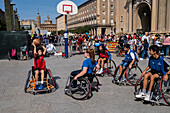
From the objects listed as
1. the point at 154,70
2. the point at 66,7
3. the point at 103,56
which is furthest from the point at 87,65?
the point at 66,7

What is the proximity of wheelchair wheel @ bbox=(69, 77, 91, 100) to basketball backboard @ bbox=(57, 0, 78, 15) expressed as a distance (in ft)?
24.6

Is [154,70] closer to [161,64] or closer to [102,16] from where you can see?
[161,64]

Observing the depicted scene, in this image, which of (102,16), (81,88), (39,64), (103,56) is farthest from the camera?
(102,16)

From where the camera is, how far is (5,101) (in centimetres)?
473

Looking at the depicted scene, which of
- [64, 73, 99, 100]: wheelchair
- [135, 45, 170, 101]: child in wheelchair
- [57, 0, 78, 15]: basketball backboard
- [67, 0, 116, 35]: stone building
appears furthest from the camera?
[67, 0, 116, 35]: stone building

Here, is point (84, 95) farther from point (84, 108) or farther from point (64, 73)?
point (64, 73)

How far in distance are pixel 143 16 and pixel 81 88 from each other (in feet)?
104

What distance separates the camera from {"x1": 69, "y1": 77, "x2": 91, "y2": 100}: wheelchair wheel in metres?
4.73

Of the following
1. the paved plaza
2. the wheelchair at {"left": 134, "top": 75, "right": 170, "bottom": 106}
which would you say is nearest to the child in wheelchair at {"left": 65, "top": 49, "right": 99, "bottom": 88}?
the paved plaza

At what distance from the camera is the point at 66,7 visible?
38.3 ft

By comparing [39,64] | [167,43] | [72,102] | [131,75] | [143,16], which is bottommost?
[72,102]

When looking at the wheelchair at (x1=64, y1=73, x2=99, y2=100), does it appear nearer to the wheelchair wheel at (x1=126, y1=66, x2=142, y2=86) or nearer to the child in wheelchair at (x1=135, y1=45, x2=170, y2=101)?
the child in wheelchair at (x1=135, y1=45, x2=170, y2=101)

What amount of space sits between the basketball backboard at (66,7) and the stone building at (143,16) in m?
17.0

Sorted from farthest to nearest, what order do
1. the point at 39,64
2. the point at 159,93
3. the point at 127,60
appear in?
the point at 127,60 → the point at 39,64 → the point at 159,93
